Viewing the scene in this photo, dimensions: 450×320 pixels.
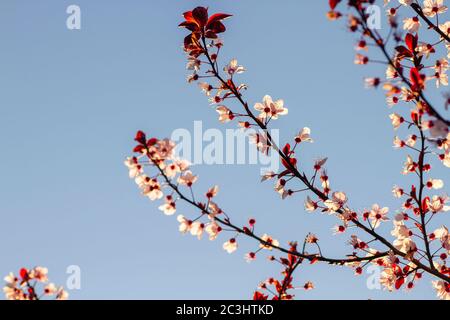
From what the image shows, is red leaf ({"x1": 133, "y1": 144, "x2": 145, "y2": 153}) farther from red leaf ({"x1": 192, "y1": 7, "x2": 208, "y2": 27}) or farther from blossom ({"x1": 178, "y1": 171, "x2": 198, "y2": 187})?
red leaf ({"x1": 192, "y1": 7, "x2": 208, "y2": 27})

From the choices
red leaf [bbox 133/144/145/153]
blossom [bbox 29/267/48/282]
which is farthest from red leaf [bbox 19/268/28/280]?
red leaf [bbox 133/144/145/153]

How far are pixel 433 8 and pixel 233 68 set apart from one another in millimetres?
1754

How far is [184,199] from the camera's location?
356 centimetres

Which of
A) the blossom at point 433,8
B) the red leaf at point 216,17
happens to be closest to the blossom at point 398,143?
the blossom at point 433,8

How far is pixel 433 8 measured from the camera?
155 inches

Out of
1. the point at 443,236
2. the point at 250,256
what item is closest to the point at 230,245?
the point at 250,256

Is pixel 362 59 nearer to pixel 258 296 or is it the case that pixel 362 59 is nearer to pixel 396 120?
pixel 396 120

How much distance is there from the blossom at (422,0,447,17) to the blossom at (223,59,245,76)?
1617mm

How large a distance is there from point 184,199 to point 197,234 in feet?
1.17

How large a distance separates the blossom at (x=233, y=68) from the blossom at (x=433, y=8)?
5.30 ft

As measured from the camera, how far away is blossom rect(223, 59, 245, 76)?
409cm
